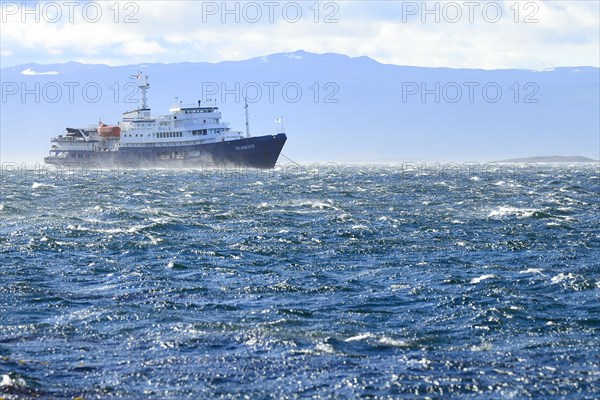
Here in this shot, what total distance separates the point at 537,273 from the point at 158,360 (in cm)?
1210

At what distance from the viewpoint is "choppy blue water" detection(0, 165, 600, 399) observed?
15.0m

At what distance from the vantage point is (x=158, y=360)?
16.1m

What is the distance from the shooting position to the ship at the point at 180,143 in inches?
4897

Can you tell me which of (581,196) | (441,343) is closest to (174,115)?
(581,196)

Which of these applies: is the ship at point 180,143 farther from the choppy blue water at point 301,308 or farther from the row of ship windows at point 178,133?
the choppy blue water at point 301,308

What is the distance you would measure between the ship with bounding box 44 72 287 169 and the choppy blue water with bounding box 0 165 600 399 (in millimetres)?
84815

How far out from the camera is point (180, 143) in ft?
423

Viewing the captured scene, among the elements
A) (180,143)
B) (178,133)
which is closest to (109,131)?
(178,133)

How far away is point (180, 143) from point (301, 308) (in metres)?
110

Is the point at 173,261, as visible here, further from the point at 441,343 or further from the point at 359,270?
the point at 441,343

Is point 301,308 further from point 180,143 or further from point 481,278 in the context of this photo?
point 180,143

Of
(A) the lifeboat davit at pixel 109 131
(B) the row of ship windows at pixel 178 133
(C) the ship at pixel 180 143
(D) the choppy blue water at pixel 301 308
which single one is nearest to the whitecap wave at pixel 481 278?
(D) the choppy blue water at pixel 301 308

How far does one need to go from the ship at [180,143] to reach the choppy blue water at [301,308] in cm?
8481

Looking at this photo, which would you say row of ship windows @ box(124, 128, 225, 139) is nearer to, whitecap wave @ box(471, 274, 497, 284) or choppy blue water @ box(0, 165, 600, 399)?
choppy blue water @ box(0, 165, 600, 399)
